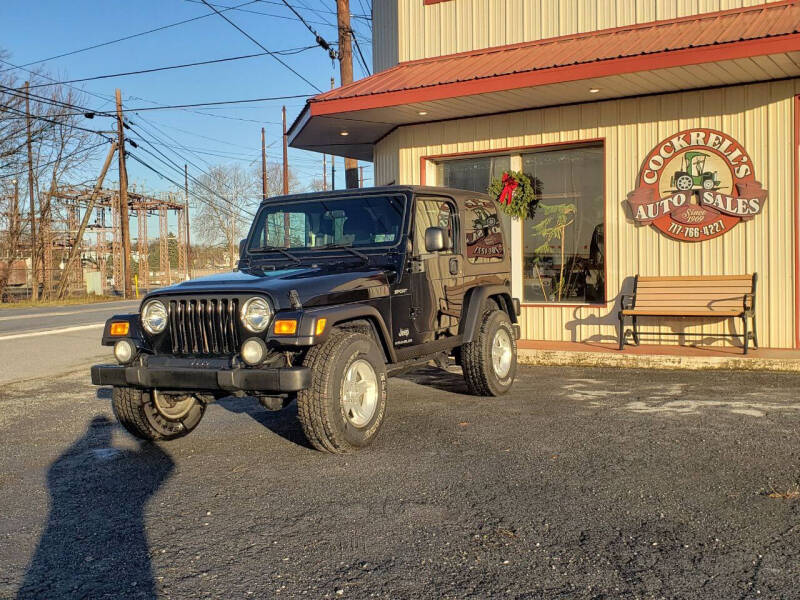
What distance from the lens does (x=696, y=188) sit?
10.4 meters

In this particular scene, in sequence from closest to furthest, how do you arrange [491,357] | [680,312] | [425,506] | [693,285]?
[425,506]
[491,357]
[680,312]
[693,285]

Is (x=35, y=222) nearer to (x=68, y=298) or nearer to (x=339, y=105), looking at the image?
(x=68, y=298)

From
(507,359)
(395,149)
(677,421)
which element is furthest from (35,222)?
(677,421)

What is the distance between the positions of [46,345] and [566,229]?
9.04 m

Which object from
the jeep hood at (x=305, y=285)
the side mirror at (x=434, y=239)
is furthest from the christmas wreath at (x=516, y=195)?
the jeep hood at (x=305, y=285)

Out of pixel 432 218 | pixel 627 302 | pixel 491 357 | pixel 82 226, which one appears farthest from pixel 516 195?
pixel 82 226

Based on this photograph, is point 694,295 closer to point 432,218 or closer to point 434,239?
point 432,218

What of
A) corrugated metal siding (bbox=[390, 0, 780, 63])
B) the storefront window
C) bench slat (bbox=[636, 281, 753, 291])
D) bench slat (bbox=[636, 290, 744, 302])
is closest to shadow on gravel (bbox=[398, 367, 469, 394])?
the storefront window

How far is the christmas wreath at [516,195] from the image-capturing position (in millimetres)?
11609

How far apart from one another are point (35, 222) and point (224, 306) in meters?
31.2

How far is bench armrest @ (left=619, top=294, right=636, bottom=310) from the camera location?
1019 centimetres

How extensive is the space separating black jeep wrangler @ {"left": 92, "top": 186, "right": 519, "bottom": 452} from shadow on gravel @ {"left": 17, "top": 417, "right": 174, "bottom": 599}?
465 millimetres

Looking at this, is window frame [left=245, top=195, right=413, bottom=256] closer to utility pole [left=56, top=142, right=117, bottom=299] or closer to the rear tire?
the rear tire

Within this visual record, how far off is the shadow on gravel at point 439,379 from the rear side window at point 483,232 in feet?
4.59
